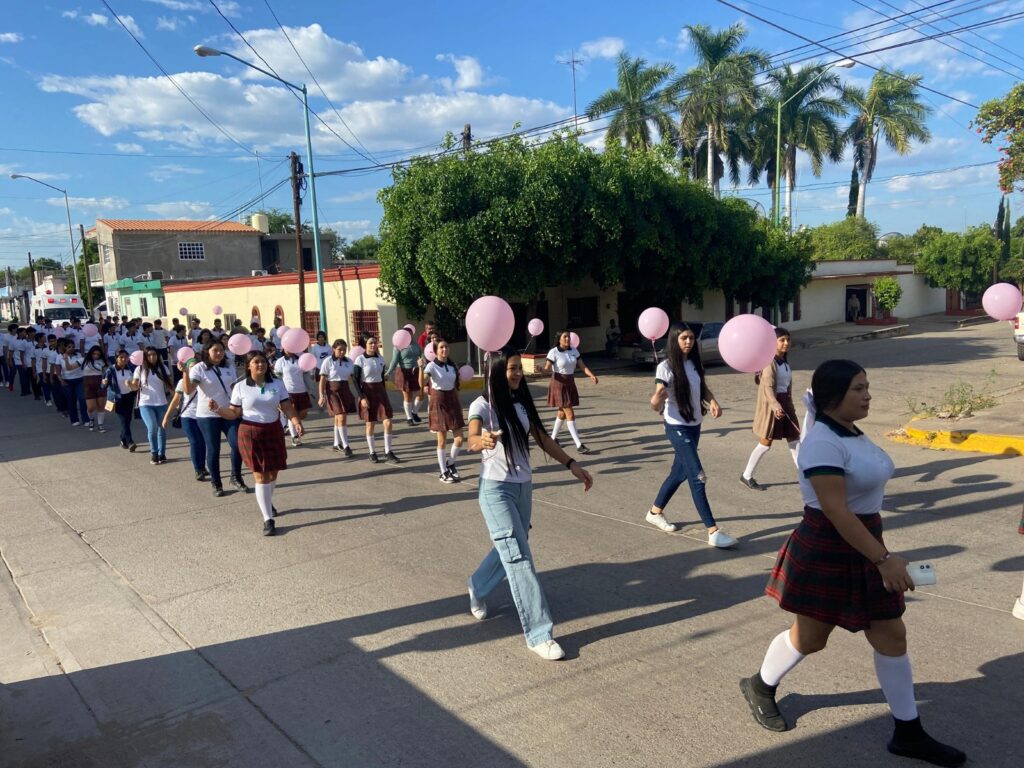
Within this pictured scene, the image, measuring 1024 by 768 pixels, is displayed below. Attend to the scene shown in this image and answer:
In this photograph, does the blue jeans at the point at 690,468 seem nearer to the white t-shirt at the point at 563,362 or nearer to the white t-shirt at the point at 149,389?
the white t-shirt at the point at 563,362

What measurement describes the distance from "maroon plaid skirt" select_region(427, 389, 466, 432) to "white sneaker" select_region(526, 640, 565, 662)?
4.37 meters

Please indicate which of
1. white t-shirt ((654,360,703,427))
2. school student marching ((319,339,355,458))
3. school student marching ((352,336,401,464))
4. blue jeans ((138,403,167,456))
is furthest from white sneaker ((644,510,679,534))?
blue jeans ((138,403,167,456))

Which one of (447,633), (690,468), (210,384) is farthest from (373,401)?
(447,633)

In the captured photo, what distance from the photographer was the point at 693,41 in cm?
3400

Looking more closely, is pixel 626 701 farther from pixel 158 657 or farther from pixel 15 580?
pixel 15 580

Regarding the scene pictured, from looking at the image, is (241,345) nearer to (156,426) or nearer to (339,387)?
(339,387)

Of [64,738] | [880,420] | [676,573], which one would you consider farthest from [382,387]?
[880,420]

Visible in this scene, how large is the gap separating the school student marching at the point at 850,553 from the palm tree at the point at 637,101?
3289 cm

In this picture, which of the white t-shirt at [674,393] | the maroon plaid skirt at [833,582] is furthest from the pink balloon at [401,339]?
the maroon plaid skirt at [833,582]

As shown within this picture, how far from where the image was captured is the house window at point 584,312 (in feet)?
79.4

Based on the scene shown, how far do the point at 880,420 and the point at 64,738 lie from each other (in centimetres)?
1086

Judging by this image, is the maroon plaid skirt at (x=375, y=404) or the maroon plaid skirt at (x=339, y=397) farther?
the maroon plaid skirt at (x=339, y=397)

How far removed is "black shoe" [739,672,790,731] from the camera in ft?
10.4

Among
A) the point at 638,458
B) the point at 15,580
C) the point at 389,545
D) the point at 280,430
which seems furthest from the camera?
the point at 638,458
